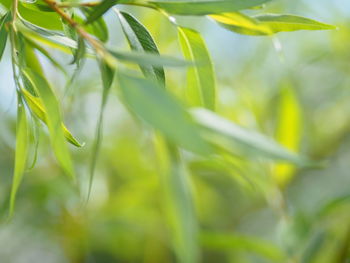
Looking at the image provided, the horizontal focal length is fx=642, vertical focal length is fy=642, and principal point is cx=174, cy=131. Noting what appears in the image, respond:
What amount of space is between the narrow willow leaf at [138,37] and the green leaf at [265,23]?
0.04 meters

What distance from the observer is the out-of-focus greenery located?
695mm

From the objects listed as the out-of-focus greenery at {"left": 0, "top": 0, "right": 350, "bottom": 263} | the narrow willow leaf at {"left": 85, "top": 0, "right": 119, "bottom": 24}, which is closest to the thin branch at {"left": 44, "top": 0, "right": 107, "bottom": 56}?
the narrow willow leaf at {"left": 85, "top": 0, "right": 119, "bottom": 24}

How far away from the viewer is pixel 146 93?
0.76 ft

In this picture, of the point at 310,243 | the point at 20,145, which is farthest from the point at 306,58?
the point at 20,145

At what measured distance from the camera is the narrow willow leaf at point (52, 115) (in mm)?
287

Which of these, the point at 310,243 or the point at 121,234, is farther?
the point at 121,234

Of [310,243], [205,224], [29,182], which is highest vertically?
[310,243]

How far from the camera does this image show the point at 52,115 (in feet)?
0.94

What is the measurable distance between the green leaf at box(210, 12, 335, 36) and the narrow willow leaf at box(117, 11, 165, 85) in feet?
0.14

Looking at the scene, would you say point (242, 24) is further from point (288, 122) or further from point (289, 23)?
point (288, 122)

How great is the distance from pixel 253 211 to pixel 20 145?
71cm

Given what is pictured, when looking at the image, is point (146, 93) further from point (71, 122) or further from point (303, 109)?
point (303, 109)

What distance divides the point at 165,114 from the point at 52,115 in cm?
8

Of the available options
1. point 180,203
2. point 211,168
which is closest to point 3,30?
point 180,203
